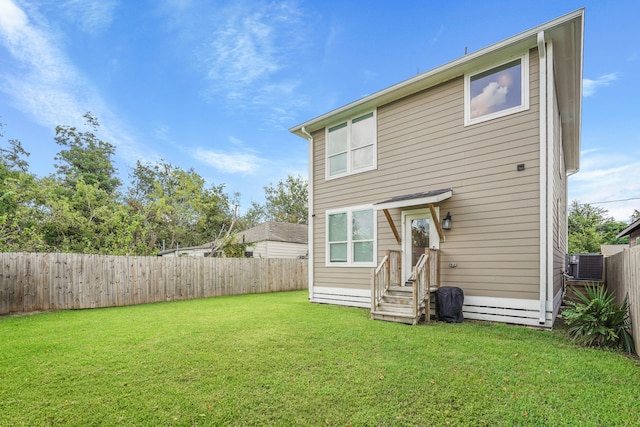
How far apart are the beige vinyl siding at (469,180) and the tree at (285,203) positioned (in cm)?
2268

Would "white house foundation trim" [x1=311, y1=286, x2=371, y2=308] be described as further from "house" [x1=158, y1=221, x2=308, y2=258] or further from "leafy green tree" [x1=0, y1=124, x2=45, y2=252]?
"house" [x1=158, y1=221, x2=308, y2=258]

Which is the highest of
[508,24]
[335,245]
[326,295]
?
[508,24]

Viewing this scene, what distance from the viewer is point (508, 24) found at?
29.8 ft

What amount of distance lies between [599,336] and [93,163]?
28.1 m

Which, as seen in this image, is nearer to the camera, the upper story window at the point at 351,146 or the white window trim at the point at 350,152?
the white window trim at the point at 350,152

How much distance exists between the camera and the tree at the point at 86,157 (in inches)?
861

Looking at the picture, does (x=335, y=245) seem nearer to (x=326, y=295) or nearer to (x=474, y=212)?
(x=326, y=295)

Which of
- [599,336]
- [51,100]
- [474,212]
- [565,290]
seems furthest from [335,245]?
[51,100]

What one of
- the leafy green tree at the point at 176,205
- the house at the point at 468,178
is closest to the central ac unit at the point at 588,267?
the house at the point at 468,178

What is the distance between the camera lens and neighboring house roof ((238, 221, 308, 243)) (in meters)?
18.8

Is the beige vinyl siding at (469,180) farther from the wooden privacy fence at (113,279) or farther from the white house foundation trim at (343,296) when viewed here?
the wooden privacy fence at (113,279)

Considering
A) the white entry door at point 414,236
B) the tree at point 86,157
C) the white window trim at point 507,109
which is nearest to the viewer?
the white window trim at point 507,109

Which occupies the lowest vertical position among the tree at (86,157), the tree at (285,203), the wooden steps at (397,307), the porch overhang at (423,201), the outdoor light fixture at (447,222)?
the wooden steps at (397,307)

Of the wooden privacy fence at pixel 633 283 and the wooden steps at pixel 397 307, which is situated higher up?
the wooden privacy fence at pixel 633 283
